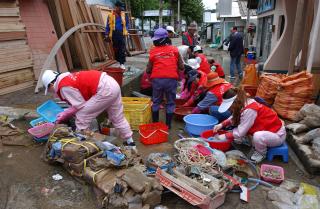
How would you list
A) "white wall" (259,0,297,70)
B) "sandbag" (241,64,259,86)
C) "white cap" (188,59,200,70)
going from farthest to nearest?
1. "white wall" (259,0,297,70)
2. "sandbag" (241,64,259,86)
3. "white cap" (188,59,200,70)

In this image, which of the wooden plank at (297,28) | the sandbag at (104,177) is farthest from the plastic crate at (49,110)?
the wooden plank at (297,28)

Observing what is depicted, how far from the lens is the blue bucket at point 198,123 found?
15.9ft

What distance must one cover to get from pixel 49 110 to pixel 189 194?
289 centimetres

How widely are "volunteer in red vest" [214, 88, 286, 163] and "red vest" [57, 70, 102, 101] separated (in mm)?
1866

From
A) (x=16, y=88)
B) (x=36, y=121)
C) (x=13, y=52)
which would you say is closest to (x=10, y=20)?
(x=13, y=52)

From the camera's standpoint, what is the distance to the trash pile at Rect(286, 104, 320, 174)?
12.5 feet

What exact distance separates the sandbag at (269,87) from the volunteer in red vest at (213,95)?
1.35 m

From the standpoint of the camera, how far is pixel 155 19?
49.0 m

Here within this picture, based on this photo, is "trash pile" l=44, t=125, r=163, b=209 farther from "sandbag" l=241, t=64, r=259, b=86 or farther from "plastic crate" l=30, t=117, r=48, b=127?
"sandbag" l=241, t=64, r=259, b=86

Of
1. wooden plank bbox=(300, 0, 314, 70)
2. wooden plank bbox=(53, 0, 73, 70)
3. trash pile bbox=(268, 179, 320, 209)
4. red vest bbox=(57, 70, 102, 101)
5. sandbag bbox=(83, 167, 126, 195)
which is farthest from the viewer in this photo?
wooden plank bbox=(53, 0, 73, 70)

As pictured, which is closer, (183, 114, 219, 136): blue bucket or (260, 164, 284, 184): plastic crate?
(260, 164, 284, 184): plastic crate

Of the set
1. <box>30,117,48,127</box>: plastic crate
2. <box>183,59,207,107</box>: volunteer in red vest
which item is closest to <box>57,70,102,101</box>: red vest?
<box>30,117,48,127</box>: plastic crate

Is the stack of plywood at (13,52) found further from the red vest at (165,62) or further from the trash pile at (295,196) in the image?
the trash pile at (295,196)

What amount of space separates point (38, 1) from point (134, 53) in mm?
6140
